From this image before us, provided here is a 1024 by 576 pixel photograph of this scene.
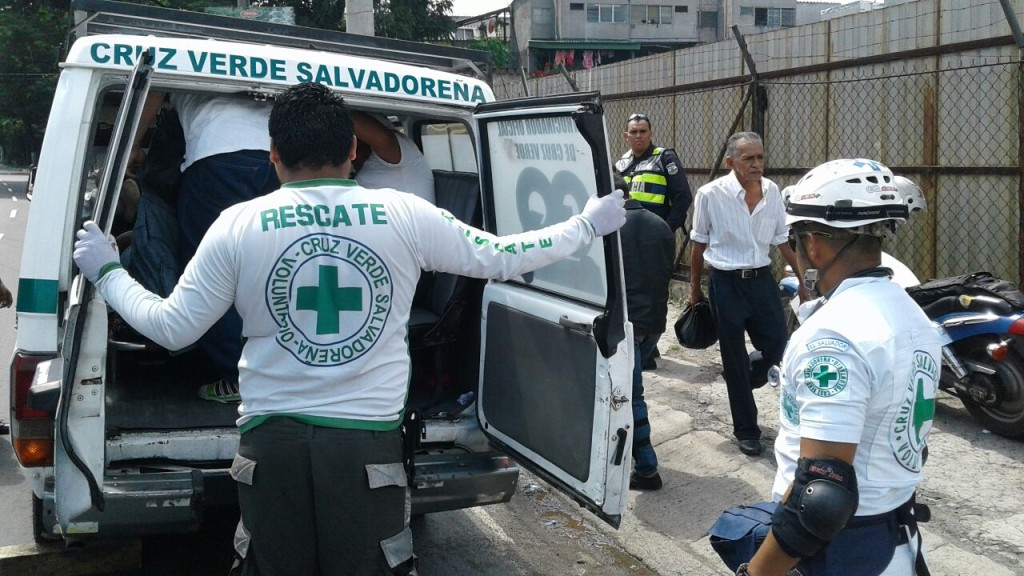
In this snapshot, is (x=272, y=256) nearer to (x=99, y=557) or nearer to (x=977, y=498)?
(x=99, y=557)

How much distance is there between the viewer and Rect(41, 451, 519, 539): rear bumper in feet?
11.1

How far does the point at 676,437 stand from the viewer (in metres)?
6.08

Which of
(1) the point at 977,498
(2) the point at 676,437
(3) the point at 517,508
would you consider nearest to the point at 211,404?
(3) the point at 517,508

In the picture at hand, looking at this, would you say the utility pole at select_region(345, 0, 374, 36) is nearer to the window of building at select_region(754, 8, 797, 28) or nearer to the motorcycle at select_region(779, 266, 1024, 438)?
the motorcycle at select_region(779, 266, 1024, 438)

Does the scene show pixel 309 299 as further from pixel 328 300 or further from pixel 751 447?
pixel 751 447

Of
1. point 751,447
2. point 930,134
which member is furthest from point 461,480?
point 930,134

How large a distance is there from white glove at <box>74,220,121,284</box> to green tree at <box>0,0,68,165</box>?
35491 mm

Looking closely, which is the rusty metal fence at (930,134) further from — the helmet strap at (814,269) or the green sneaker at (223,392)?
the green sneaker at (223,392)

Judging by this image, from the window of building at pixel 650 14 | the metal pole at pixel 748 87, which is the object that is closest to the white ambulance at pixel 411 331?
the metal pole at pixel 748 87

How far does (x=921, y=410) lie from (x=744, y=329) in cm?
341

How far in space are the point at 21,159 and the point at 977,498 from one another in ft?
188

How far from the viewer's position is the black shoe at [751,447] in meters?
5.57

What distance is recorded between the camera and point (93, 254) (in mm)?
2926

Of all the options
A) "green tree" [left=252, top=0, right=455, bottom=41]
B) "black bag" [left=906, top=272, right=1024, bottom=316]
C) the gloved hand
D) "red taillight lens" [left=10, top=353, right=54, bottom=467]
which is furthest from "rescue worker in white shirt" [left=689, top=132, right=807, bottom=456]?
"green tree" [left=252, top=0, right=455, bottom=41]
